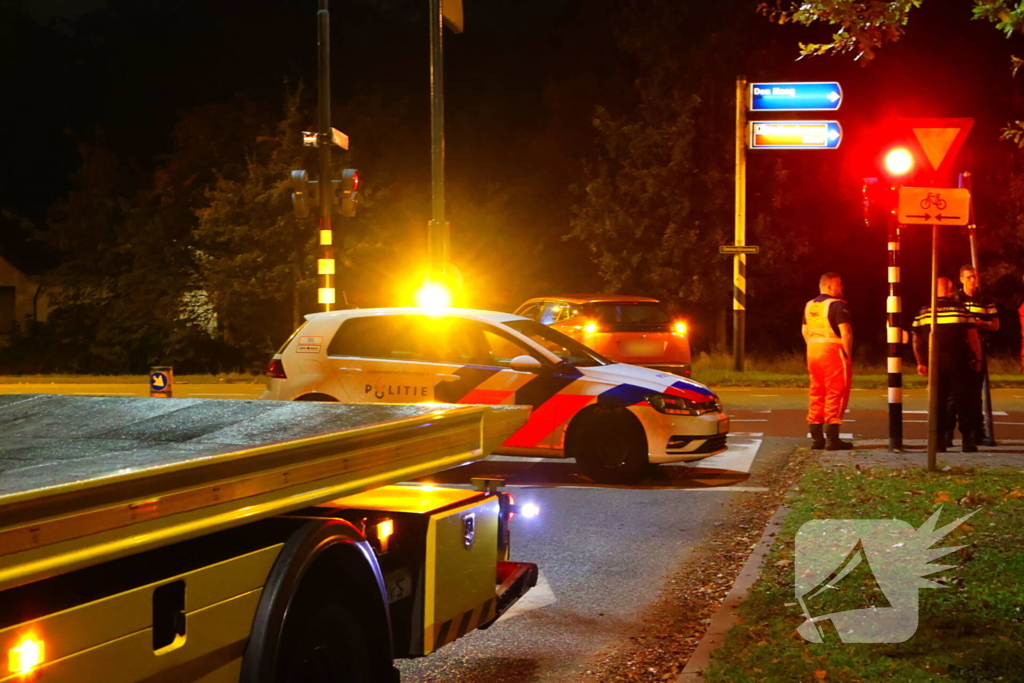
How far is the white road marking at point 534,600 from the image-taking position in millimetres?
6453

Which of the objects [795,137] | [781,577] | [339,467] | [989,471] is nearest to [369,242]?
[795,137]

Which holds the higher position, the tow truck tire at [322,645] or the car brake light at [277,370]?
the car brake light at [277,370]

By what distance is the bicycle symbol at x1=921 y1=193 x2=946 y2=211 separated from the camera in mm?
9992

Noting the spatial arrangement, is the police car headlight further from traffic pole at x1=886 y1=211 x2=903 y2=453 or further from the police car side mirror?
traffic pole at x1=886 y1=211 x2=903 y2=453

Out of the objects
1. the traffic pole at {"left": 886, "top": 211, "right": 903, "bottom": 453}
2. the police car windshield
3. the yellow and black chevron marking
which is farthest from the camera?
the traffic pole at {"left": 886, "top": 211, "right": 903, "bottom": 453}

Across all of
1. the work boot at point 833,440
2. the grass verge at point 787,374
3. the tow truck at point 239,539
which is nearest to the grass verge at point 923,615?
the tow truck at point 239,539

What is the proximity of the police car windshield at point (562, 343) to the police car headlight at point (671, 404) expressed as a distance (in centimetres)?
75

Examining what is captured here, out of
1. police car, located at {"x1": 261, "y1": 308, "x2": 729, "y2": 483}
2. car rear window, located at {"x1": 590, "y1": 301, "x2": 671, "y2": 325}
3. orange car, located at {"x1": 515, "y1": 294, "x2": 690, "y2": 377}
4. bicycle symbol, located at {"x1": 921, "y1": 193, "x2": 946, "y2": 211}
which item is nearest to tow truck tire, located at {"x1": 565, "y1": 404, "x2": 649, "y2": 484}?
police car, located at {"x1": 261, "y1": 308, "x2": 729, "y2": 483}

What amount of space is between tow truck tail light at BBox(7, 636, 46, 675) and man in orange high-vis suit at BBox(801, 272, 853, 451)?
10.5m

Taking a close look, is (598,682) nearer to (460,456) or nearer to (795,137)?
(460,456)

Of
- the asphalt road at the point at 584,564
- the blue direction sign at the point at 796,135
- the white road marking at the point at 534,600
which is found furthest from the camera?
the blue direction sign at the point at 796,135

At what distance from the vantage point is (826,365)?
1229 centimetres

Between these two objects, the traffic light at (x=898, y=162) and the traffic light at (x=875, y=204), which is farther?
the traffic light at (x=875, y=204)

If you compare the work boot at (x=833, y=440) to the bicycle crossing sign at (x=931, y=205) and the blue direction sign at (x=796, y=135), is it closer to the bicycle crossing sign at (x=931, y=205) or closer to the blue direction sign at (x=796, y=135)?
the bicycle crossing sign at (x=931, y=205)
